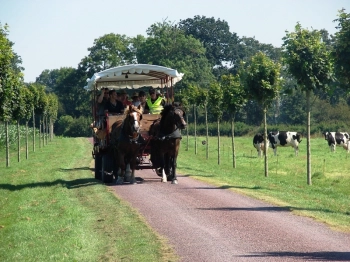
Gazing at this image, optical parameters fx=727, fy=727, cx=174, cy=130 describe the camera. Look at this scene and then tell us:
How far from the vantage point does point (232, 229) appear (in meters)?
14.2

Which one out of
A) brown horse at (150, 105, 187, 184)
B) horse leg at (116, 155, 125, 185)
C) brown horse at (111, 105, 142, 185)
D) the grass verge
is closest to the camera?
the grass verge

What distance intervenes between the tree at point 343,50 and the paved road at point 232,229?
4.16 meters

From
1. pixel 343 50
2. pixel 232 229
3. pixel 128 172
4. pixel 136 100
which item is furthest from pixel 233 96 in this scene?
pixel 232 229

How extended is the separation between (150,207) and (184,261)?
21.0 feet

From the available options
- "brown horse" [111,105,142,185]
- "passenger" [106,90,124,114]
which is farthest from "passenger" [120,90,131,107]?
"brown horse" [111,105,142,185]

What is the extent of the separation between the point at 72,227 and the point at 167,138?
28.0 feet

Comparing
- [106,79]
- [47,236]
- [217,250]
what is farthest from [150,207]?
[106,79]

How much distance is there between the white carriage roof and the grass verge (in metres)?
3.75

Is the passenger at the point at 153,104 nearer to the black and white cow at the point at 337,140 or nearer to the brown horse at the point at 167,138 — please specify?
the brown horse at the point at 167,138

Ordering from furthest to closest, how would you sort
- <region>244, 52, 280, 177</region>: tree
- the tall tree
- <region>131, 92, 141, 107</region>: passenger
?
the tall tree < <region>244, 52, 280, 177</region>: tree < <region>131, 92, 141, 107</region>: passenger

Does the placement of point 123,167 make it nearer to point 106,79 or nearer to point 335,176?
point 106,79

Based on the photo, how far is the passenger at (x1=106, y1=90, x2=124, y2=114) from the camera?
2531 centimetres

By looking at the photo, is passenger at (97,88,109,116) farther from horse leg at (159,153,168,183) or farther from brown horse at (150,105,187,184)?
horse leg at (159,153,168,183)

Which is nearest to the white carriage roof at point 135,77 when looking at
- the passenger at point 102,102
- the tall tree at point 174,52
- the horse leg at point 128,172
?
the passenger at point 102,102
